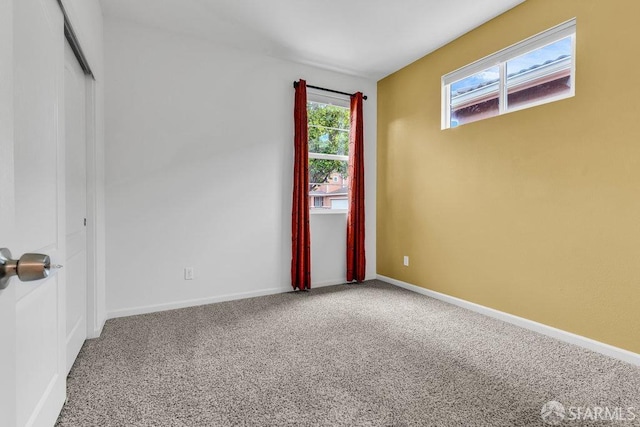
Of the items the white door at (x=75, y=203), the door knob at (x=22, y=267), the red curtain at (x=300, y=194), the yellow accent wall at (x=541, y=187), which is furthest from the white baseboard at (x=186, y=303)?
the door knob at (x=22, y=267)

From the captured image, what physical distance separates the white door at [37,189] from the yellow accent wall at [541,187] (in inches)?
120

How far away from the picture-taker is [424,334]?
2.52 m

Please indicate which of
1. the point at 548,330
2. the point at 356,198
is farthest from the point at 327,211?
the point at 548,330

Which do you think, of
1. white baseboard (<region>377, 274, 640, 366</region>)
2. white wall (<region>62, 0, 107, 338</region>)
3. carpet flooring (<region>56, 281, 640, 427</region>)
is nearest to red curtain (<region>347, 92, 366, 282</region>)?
white baseboard (<region>377, 274, 640, 366</region>)

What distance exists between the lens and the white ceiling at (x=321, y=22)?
270cm

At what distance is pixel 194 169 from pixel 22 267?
280cm

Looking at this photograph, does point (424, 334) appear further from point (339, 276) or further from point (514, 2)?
point (514, 2)

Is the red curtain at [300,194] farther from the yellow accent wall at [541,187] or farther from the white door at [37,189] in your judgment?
the white door at [37,189]

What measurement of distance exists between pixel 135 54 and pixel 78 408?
2815 millimetres

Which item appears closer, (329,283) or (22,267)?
(22,267)

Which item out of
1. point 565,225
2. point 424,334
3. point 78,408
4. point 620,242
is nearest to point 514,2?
point 565,225

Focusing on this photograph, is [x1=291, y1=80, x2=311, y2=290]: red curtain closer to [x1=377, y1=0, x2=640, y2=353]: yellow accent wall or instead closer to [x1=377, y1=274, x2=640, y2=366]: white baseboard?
[x1=377, y1=0, x2=640, y2=353]: yellow accent wall

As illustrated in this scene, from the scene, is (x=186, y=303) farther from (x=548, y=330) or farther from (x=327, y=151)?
(x=548, y=330)

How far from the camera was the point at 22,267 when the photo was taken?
0.56 m
